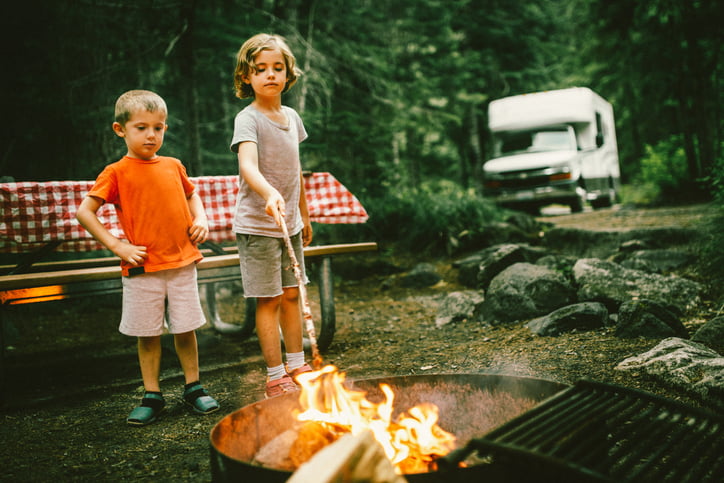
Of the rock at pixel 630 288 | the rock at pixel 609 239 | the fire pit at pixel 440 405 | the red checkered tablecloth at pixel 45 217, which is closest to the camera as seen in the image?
the fire pit at pixel 440 405

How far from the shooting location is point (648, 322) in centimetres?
375

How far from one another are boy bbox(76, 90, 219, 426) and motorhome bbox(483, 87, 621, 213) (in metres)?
11.3

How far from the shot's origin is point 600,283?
15.5 ft

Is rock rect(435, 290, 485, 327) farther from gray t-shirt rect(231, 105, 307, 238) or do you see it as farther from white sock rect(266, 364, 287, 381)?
gray t-shirt rect(231, 105, 307, 238)

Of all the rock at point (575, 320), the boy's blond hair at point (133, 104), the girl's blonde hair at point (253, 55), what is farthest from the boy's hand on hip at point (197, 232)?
the rock at point (575, 320)

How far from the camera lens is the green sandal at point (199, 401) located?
10.2 feet

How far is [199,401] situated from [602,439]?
2182 mm

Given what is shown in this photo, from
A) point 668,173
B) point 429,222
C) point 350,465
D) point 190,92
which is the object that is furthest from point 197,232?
point 668,173

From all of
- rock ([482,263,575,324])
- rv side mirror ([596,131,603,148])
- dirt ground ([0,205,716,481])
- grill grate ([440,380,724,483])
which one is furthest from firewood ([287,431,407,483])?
rv side mirror ([596,131,603,148])

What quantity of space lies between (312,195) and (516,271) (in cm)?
201

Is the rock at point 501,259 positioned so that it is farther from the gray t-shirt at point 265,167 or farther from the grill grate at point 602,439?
the grill grate at point 602,439

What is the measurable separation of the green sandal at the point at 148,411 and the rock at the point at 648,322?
117 inches

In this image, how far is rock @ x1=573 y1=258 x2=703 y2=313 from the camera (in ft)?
14.7

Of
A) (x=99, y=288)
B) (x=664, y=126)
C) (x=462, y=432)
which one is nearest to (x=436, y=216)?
(x=99, y=288)
